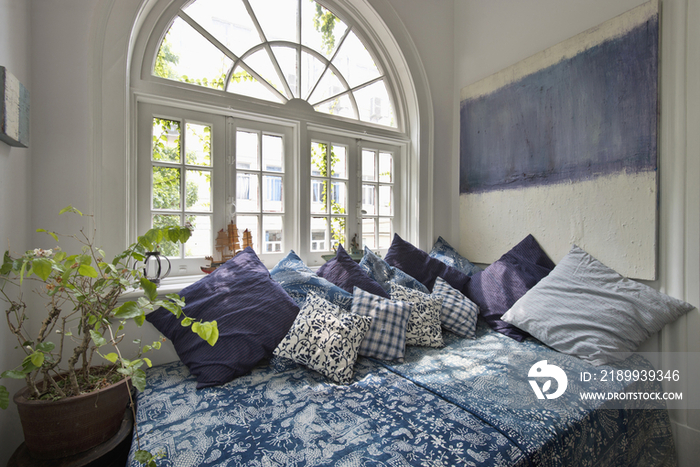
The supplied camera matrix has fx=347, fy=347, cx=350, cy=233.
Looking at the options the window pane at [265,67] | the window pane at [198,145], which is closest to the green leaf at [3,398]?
the window pane at [198,145]

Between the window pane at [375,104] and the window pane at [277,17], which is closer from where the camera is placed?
the window pane at [277,17]

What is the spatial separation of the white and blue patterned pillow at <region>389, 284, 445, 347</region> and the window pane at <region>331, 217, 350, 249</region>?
84cm

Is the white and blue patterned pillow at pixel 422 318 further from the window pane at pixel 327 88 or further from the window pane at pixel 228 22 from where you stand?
the window pane at pixel 228 22

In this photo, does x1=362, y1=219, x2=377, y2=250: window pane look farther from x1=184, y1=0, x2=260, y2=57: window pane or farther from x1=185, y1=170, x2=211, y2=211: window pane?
x1=184, y1=0, x2=260, y2=57: window pane

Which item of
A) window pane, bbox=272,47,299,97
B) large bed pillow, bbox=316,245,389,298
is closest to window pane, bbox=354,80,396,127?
window pane, bbox=272,47,299,97

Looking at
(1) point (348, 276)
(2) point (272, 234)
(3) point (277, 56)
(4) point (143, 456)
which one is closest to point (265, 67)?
(3) point (277, 56)

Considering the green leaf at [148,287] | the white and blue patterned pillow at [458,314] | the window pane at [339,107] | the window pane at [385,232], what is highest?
the window pane at [339,107]

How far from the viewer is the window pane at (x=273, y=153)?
258cm

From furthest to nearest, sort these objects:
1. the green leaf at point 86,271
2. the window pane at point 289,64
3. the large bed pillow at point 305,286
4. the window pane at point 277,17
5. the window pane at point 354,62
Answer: the window pane at point 354,62 → the window pane at point 289,64 → the window pane at point 277,17 → the large bed pillow at point 305,286 → the green leaf at point 86,271

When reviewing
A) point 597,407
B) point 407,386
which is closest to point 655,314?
point 597,407

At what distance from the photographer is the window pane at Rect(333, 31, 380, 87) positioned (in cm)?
287

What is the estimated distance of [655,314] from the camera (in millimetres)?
1848

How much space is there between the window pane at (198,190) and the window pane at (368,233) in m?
1.30

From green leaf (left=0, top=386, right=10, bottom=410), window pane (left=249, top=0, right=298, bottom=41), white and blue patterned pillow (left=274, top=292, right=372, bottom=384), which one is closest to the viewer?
green leaf (left=0, top=386, right=10, bottom=410)
